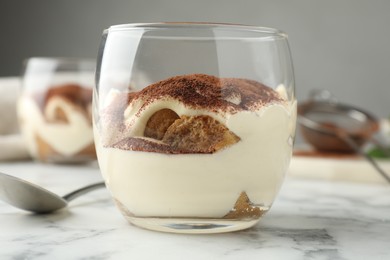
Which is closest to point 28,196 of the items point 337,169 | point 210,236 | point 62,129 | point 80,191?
point 80,191

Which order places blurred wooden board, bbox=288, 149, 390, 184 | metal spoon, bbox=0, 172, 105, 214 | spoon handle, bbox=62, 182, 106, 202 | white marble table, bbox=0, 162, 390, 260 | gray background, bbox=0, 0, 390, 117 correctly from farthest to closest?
gray background, bbox=0, 0, 390, 117 < blurred wooden board, bbox=288, 149, 390, 184 < spoon handle, bbox=62, 182, 106, 202 < metal spoon, bbox=0, 172, 105, 214 < white marble table, bbox=0, 162, 390, 260

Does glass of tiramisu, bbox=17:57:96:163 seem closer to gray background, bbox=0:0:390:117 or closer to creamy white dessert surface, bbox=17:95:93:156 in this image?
creamy white dessert surface, bbox=17:95:93:156

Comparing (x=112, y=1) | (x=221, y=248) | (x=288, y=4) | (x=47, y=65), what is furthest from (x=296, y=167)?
(x=112, y=1)

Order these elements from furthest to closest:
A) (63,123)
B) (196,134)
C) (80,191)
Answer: (63,123) → (80,191) → (196,134)

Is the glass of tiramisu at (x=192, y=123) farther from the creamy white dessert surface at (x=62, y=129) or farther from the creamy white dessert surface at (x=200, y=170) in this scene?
the creamy white dessert surface at (x=62, y=129)

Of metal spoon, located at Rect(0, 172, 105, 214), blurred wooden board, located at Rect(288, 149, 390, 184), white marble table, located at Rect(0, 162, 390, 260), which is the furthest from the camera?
blurred wooden board, located at Rect(288, 149, 390, 184)

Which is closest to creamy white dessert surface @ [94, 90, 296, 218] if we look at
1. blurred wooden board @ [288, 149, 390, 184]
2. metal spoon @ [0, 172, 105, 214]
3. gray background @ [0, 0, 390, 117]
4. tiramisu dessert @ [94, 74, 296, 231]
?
tiramisu dessert @ [94, 74, 296, 231]

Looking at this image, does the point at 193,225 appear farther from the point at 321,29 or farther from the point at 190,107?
the point at 321,29
